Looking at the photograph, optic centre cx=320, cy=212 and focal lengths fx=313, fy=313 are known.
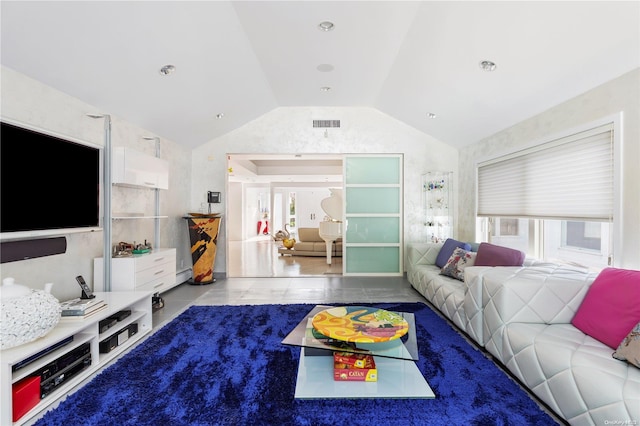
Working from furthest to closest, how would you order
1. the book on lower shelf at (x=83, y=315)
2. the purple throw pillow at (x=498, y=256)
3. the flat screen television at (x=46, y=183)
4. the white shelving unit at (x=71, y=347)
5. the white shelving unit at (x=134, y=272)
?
the white shelving unit at (x=134, y=272) < the purple throw pillow at (x=498, y=256) < the book on lower shelf at (x=83, y=315) < the flat screen television at (x=46, y=183) < the white shelving unit at (x=71, y=347)

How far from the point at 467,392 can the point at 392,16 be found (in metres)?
3.06

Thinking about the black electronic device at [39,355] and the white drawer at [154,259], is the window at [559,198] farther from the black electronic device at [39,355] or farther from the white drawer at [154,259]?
the white drawer at [154,259]

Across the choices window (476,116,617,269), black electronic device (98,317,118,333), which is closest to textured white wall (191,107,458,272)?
window (476,116,617,269)

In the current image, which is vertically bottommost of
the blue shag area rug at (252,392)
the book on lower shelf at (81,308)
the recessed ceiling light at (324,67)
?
the blue shag area rug at (252,392)

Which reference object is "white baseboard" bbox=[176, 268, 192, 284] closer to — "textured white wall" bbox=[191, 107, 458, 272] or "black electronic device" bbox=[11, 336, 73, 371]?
"textured white wall" bbox=[191, 107, 458, 272]

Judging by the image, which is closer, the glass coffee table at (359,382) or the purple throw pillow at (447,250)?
the glass coffee table at (359,382)

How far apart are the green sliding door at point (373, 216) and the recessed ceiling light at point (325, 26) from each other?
2723mm

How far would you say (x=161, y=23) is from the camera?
2.56 meters

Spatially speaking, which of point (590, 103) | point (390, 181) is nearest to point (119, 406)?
point (590, 103)

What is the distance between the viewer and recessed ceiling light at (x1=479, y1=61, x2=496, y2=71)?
9.63 feet

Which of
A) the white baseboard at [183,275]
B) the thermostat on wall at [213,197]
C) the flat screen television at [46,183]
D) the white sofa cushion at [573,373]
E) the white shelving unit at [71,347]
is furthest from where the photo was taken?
the thermostat on wall at [213,197]

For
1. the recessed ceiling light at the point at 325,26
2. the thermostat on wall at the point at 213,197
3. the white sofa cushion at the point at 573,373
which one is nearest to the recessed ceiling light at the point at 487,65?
the recessed ceiling light at the point at 325,26

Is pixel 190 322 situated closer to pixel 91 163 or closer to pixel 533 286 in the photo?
pixel 91 163

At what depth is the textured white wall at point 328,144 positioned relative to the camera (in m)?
5.49
